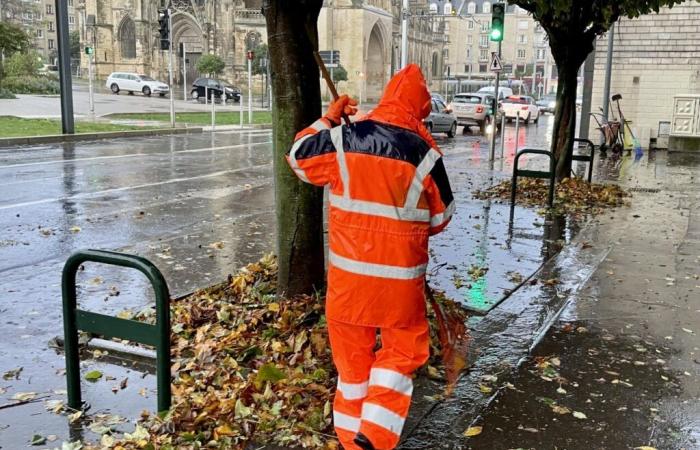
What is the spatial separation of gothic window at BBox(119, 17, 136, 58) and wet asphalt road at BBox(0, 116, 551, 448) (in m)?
49.4

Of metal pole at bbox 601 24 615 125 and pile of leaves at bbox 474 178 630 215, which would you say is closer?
pile of leaves at bbox 474 178 630 215

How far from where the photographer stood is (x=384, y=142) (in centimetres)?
310

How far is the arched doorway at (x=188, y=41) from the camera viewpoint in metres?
62.8

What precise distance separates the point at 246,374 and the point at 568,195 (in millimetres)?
8596

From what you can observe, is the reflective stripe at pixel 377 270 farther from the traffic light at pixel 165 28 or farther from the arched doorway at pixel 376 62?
the arched doorway at pixel 376 62

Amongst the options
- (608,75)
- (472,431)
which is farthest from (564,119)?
(608,75)

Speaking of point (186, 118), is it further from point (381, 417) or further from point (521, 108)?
point (381, 417)

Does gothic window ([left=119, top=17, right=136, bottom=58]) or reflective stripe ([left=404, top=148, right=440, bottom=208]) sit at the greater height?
gothic window ([left=119, top=17, right=136, bottom=58])

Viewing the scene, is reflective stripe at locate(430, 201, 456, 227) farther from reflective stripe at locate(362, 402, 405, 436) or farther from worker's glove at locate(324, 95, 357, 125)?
reflective stripe at locate(362, 402, 405, 436)

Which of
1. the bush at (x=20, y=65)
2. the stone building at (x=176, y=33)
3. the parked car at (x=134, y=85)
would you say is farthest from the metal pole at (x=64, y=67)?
the stone building at (x=176, y=33)

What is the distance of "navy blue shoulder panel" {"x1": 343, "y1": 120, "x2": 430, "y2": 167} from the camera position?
310cm

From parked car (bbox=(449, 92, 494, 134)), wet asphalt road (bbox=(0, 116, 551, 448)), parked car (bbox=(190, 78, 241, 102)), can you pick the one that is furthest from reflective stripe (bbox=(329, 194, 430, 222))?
parked car (bbox=(190, 78, 241, 102))

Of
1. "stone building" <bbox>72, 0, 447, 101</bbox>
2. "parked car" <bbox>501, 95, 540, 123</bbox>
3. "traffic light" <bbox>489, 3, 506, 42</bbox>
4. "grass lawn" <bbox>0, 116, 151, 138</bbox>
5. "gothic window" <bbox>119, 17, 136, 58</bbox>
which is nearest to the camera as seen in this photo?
"traffic light" <bbox>489, 3, 506, 42</bbox>

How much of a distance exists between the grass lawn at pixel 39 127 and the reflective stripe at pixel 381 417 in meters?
19.5
